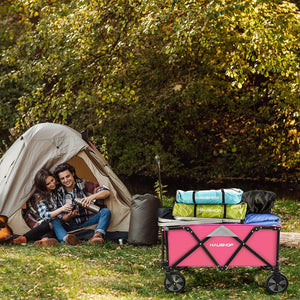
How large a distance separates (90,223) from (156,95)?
7617 mm

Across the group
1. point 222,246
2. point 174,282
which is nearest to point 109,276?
point 174,282

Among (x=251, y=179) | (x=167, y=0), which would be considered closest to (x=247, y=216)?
(x=167, y=0)

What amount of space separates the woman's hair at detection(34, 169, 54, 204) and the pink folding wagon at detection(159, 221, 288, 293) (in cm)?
246

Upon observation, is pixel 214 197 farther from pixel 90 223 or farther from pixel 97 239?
pixel 90 223

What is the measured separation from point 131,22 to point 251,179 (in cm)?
764

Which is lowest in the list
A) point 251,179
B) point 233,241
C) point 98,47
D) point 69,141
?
point 251,179

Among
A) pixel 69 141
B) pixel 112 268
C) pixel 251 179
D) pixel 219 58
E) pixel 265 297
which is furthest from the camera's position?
pixel 251 179

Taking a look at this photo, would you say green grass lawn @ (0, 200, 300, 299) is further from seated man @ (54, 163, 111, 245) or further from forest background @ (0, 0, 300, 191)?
forest background @ (0, 0, 300, 191)

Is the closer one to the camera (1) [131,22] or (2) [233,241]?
(2) [233,241]

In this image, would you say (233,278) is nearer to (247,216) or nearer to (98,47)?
(247,216)

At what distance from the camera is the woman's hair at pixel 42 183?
6.98 meters

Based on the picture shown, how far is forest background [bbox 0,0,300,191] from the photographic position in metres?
9.95

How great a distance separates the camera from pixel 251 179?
15547mm

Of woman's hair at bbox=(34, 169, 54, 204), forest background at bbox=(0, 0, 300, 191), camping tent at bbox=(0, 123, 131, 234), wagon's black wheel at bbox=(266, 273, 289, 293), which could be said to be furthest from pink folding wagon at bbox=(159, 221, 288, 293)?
forest background at bbox=(0, 0, 300, 191)
